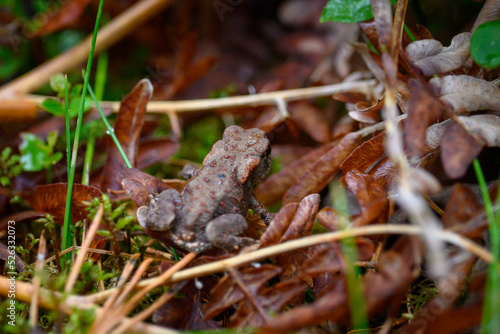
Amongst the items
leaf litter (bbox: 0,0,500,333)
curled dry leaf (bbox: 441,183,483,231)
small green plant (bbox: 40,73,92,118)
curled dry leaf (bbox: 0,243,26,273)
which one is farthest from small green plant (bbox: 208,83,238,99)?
curled dry leaf (bbox: 441,183,483,231)

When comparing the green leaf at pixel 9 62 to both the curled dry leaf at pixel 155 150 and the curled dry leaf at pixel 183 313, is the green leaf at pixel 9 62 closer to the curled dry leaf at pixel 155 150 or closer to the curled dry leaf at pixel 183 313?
the curled dry leaf at pixel 155 150

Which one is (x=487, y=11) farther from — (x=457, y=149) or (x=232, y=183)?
(x=232, y=183)

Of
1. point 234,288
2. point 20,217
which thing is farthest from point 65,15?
point 234,288

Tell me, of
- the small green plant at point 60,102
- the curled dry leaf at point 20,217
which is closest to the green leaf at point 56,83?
the small green plant at point 60,102

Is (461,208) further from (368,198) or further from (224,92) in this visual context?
(224,92)

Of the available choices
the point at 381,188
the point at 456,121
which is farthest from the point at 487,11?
the point at 381,188

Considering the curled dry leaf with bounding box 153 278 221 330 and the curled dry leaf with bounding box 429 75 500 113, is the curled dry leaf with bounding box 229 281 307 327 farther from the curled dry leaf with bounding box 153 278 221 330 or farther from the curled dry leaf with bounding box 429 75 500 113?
the curled dry leaf with bounding box 429 75 500 113
